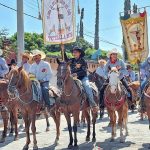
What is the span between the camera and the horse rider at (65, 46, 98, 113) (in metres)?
11.7

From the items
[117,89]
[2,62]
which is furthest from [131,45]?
[2,62]

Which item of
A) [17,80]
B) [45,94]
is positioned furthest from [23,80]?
[45,94]

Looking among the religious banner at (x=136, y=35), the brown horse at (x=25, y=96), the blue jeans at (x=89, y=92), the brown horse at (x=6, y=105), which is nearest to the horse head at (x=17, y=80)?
the brown horse at (x=25, y=96)

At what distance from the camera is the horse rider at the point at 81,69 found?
1169 cm

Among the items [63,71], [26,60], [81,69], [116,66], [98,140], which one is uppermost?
[26,60]

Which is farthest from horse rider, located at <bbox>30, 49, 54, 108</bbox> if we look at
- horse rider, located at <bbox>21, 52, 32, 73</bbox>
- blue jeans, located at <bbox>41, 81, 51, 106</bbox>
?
horse rider, located at <bbox>21, 52, 32, 73</bbox>

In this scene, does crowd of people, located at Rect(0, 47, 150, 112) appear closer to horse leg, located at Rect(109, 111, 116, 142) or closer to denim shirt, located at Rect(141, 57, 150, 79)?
denim shirt, located at Rect(141, 57, 150, 79)

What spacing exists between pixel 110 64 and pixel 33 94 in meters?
2.81

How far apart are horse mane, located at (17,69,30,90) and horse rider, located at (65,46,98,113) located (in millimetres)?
1350

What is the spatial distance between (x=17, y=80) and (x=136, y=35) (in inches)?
177

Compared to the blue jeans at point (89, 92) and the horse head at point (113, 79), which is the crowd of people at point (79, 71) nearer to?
the blue jeans at point (89, 92)

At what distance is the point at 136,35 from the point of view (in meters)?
13.2

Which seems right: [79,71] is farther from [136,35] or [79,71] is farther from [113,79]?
[136,35]

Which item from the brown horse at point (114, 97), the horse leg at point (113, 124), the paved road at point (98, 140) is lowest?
the paved road at point (98, 140)
